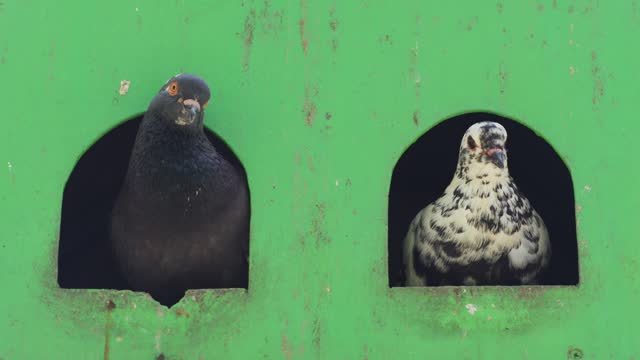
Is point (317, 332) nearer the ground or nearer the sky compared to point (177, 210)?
nearer the ground

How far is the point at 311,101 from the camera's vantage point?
13.1 feet

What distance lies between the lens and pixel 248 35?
4047mm

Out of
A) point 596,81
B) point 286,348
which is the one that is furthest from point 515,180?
point 286,348

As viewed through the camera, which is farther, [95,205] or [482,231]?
[95,205]

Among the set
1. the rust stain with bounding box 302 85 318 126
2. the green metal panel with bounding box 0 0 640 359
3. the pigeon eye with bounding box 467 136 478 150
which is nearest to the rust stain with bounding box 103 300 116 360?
the green metal panel with bounding box 0 0 640 359

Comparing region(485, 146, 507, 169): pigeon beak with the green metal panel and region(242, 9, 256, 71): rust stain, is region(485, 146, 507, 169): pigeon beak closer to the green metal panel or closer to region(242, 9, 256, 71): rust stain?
the green metal panel

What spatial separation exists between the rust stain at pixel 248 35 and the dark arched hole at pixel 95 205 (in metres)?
0.60

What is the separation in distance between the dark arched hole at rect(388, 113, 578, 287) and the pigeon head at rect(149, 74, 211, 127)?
1302mm

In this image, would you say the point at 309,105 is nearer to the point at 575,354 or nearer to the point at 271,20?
the point at 271,20

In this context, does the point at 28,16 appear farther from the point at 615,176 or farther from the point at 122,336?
the point at 615,176

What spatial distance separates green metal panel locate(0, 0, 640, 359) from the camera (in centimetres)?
374

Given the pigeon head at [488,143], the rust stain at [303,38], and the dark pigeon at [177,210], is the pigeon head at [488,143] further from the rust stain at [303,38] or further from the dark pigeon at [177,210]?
the dark pigeon at [177,210]

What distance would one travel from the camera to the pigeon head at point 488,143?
424cm

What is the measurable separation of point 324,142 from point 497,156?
0.76 meters
